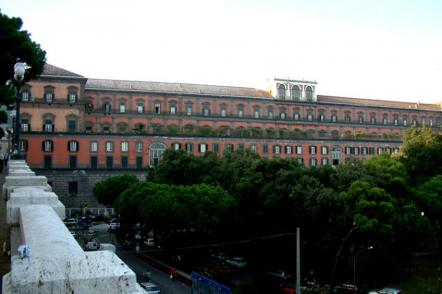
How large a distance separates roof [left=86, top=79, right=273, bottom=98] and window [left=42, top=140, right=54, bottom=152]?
34.2 ft

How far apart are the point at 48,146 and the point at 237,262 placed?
27.8m

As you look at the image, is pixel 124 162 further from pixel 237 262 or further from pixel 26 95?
pixel 237 262

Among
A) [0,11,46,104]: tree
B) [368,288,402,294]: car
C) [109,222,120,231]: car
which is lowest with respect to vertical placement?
[368,288,402,294]: car

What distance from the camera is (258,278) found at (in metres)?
27.2

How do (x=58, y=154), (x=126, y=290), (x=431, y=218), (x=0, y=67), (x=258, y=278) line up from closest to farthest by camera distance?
1. (x=126, y=290)
2. (x=0, y=67)
3. (x=258, y=278)
4. (x=431, y=218)
5. (x=58, y=154)

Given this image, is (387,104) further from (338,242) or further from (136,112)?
(338,242)

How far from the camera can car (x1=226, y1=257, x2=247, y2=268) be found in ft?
100

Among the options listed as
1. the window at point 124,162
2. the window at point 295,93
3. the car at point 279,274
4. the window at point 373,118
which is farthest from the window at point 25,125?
the window at point 373,118

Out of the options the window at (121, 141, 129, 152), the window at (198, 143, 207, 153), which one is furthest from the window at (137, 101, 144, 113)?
the window at (198, 143, 207, 153)

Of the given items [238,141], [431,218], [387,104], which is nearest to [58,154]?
[238,141]

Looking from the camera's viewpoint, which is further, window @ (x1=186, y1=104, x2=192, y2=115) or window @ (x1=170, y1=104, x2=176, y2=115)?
window @ (x1=186, y1=104, x2=192, y2=115)

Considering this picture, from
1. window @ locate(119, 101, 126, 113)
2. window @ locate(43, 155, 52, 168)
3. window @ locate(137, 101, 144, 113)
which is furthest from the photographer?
window @ locate(137, 101, 144, 113)

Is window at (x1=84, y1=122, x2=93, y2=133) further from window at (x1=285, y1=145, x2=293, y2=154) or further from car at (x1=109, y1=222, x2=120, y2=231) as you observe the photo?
window at (x1=285, y1=145, x2=293, y2=154)

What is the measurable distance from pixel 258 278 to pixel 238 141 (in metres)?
30.8
